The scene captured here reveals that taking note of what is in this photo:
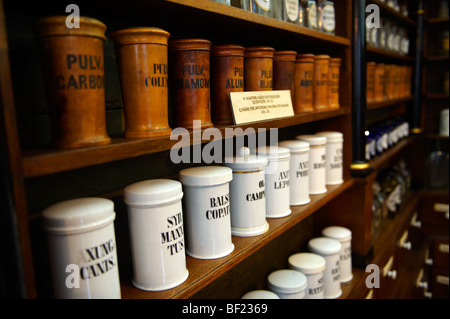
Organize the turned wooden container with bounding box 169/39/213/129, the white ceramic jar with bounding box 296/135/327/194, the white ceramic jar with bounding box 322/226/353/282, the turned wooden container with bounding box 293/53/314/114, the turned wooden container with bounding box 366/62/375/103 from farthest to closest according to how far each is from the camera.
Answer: the turned wooden container with bounding box 366/62/375/103
the white ceramic jar with bounding box 322/226/353/282
the white ceramic jar with bounding box 296/135/327/194
the turned wooden container with bounding box 293/53/314/114
the turned wooden container with bounding box 169/39/213/129

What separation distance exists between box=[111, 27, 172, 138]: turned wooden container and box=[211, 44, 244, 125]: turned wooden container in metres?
0.24

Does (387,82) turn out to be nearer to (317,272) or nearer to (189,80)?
(317,272)

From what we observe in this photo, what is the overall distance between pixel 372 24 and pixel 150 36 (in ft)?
5.09

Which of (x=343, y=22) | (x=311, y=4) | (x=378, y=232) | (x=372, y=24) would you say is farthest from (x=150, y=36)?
(x=378, y=232)

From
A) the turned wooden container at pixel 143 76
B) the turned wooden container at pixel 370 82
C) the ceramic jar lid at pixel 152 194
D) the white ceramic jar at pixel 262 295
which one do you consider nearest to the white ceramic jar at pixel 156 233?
the ceramic jar lid at pixel 152 194

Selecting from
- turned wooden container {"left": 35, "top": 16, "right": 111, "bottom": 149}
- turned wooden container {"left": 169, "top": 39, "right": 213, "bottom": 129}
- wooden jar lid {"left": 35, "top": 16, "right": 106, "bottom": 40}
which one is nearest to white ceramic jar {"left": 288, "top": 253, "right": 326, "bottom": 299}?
turned wooden container {"left": 169, "top": 39, "right": 213, "bottom": 129}

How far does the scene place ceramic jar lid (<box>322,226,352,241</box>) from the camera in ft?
5.40

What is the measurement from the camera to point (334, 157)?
1.54 meters

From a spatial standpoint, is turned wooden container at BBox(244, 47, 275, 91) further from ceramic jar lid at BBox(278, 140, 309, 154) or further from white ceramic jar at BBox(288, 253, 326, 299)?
white ceramic jar at BBox(288, 253, 326, 299)

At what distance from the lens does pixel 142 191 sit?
0.74 meters

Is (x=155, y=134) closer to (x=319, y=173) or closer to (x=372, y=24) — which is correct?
(x=319, y=173)

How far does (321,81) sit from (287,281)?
781mm

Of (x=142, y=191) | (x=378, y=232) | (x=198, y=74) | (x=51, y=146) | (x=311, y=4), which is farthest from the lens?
(x=378, y=232)

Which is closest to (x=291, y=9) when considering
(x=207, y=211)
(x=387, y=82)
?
(x=207, y=211)
